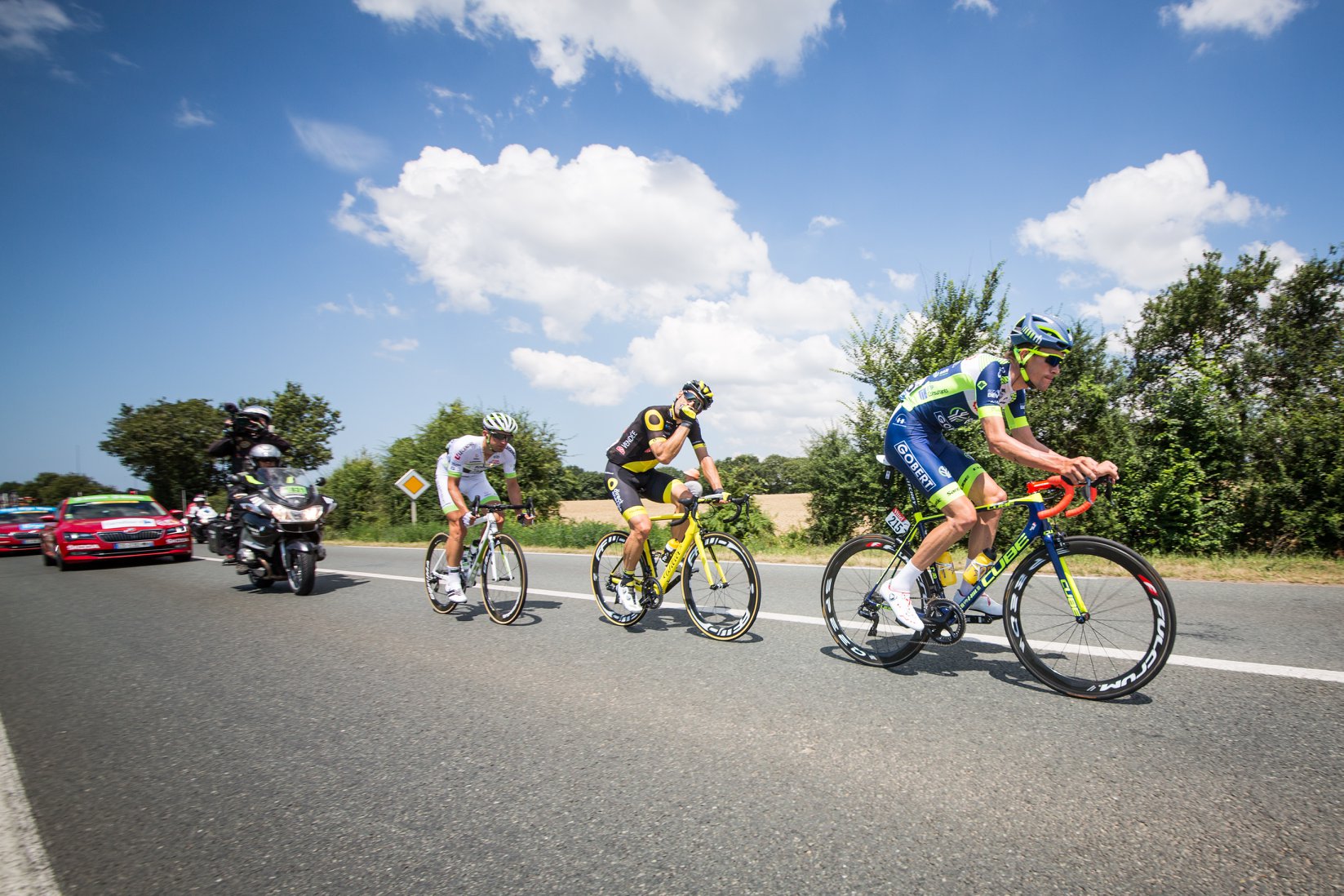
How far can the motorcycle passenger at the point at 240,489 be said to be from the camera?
31.1 ft

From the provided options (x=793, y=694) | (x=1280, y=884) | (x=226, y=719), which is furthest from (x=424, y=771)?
(x=1280, y=884)

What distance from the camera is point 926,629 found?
4.23m

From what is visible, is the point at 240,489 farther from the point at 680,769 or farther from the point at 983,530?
the point at 983,530

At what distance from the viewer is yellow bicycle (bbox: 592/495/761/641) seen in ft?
17.2

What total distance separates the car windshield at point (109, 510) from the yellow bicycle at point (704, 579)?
13759 millimetres

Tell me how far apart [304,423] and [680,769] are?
179ft

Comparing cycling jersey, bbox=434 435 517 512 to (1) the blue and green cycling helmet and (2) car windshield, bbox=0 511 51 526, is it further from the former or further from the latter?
(2) car windshield, bbox=0 511 51 526

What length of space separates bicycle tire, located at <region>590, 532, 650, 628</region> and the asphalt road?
0.43 meters

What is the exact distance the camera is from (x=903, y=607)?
420 centimetres

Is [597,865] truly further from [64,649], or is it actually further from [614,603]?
[64,649]

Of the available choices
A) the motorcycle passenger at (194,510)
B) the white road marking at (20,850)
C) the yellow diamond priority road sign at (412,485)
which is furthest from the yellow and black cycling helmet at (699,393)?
the motorcycle passenger at (194,510)

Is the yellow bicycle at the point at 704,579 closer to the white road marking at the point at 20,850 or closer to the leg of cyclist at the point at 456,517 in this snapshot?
the leg of cyclist at the point at 456,517

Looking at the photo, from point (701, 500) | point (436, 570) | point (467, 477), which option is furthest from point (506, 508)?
point (701, 500)

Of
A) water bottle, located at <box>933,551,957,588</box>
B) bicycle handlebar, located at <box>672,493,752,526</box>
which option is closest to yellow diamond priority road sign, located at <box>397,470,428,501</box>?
bicycle handlebar, located at <box>672,493,752,526</box>
